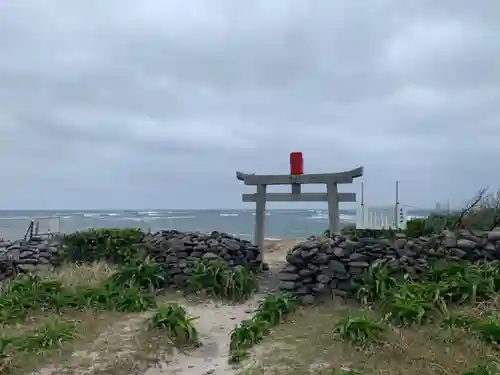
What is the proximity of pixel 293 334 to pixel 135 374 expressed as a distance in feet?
5.73

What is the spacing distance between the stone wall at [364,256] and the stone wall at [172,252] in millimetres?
1236

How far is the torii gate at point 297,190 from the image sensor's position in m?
8.65

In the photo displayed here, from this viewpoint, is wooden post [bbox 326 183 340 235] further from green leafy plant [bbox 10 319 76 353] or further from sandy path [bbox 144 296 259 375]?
green leafy plant [bbox 10 319 76 353]

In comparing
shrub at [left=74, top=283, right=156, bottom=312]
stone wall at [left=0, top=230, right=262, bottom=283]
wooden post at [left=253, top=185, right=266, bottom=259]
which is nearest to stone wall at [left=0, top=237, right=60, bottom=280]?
stone wall at [left=0, top=230, right=262, bottom=283]

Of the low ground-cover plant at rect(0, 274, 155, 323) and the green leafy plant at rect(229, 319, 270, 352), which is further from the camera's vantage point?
the low ground-cover plant at rect(0, 274, 155, 323)

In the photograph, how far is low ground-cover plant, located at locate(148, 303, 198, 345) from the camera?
5.48 metres

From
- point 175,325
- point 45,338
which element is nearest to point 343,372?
point 175,325

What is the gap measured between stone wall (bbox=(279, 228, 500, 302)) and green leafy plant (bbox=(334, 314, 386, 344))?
163 cm

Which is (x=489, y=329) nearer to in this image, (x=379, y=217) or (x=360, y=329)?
(x=360, y=329)

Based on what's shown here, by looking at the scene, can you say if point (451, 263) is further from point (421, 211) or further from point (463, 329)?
point (421, 211)

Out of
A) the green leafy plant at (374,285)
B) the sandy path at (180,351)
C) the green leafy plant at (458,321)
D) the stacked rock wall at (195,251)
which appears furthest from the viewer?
the stacked rock wall at (195,251)

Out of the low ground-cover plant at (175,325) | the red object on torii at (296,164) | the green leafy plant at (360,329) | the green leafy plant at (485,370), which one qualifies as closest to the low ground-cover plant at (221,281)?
the low ground-cover plant at (175,325)

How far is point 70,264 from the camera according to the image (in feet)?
28.2

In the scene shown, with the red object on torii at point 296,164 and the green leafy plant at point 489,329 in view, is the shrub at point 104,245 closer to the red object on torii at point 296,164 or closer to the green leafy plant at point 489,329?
the red object on torii at point 296,164
